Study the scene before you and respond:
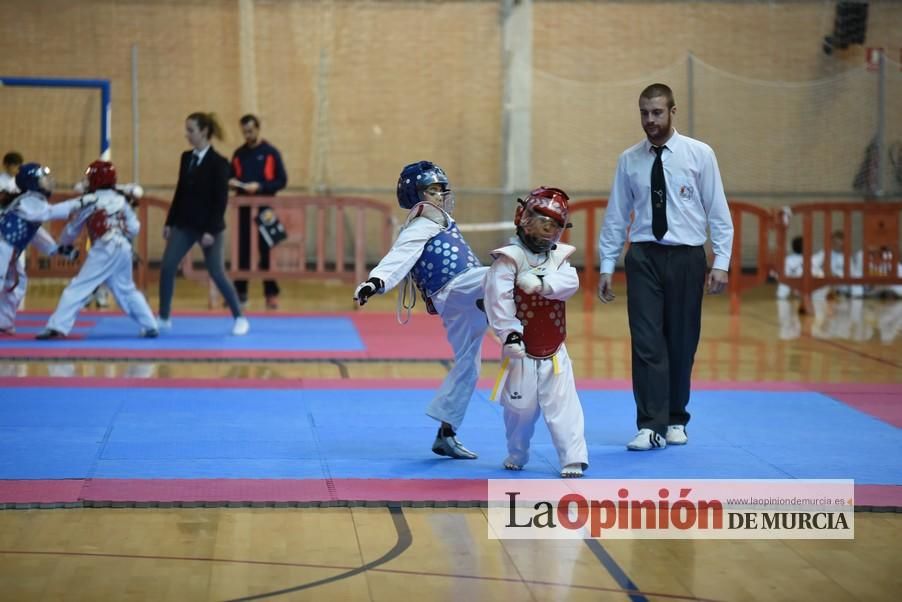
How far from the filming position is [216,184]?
35.9ft

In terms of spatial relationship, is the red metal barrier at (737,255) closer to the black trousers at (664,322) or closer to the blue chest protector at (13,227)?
the blue chest protector at (13,227)

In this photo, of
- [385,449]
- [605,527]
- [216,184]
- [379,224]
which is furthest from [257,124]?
[605,527]

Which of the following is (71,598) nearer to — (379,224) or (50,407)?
(50,407)

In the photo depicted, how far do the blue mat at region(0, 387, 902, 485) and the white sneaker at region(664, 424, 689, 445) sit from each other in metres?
0.06

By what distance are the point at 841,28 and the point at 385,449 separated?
13889mm

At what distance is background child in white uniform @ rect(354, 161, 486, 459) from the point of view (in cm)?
626

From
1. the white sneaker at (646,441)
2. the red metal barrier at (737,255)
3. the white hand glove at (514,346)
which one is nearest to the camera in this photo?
the white hand glove at (514,346)

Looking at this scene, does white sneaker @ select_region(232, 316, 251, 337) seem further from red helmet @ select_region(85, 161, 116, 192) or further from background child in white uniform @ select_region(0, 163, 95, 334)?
red helmet @ select_region(85, 161, 116, 192)

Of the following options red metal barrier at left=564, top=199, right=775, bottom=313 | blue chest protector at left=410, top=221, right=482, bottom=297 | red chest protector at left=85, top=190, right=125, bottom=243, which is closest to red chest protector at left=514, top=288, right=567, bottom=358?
blue chest protector at left=410, top=221, right=482, bottom=297

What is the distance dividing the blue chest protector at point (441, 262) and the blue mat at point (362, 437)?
0.89 m

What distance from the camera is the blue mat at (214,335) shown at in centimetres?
1060

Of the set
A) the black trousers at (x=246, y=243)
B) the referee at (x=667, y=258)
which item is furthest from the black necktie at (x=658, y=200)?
the black trousers at (x=246, y=243)

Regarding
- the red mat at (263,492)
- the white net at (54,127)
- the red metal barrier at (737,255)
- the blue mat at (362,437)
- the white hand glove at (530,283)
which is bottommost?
the blue mat at (362,437)

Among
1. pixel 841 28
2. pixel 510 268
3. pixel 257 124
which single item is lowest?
pixel 510 268
